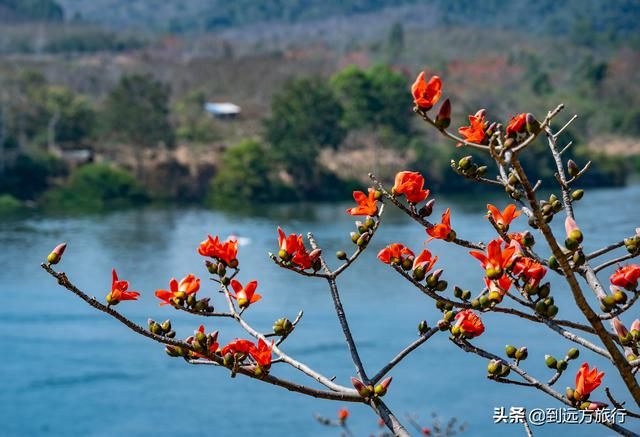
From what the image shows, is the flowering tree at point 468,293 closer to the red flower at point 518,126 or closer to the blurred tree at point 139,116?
the red flower at point 518,126

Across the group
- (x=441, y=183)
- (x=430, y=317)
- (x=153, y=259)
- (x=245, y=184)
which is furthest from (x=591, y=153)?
(x=430, y=317)

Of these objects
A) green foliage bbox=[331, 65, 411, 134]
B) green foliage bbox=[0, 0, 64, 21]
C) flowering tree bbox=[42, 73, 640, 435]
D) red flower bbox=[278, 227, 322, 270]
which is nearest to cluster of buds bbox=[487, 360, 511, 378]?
flowering tree bbox=[42, 73, 640, 435]

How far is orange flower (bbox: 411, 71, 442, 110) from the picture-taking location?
168 centimetres

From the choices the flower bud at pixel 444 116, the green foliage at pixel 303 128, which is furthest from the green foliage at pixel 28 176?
the flower bud at pixel 444 116

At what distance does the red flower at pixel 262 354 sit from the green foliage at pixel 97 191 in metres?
28.7

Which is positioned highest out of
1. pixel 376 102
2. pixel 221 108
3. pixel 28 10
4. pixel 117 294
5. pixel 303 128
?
pixel 117 294

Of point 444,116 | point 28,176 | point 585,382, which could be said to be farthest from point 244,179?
point 444,116

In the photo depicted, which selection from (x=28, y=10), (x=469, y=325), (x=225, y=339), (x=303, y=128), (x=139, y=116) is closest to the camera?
(x=469, y=325)

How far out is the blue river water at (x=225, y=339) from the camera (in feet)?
36.6

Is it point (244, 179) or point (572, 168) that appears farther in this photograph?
point (244, 179)

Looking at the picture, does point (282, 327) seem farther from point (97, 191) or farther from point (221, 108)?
point (221, 108)

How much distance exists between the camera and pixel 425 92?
1.68m

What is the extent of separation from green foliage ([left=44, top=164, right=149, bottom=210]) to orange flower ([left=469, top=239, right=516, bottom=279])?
28.9 meters

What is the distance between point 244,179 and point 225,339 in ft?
63.4
